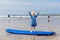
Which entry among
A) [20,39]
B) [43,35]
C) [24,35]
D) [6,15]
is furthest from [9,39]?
[6,15]

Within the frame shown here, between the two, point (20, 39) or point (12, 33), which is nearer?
point (20, 39)

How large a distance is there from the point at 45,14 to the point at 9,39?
12.5 meters

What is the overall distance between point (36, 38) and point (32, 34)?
1.69 ft

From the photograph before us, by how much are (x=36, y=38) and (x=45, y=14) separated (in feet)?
40.2

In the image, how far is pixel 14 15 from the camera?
16.2 metres

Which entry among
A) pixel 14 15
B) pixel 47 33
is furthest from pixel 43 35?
pixel 14 15

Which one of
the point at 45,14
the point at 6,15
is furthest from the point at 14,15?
the point at 45,14

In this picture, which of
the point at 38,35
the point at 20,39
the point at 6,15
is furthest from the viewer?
the point at 6,15

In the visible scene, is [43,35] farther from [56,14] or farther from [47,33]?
[56,14]

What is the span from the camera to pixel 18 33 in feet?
17.9

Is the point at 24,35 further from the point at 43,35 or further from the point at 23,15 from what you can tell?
the point at 23,15

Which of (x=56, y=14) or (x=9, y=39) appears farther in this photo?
(x=56, y=14)

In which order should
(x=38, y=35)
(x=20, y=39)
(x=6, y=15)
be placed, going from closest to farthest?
(x=20, y=39) → (x=38, y=35) → (x=6, y=15)

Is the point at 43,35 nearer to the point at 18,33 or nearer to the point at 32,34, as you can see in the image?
the point at 32,34
